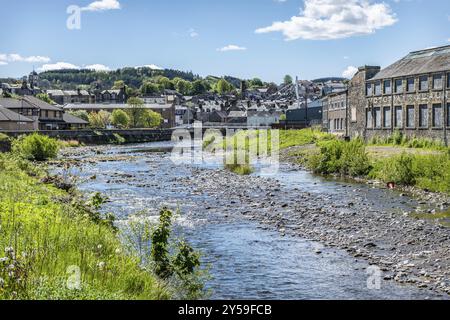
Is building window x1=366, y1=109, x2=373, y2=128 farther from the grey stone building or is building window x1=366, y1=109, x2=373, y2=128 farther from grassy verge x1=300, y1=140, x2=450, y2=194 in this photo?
grassy verge x1=300, y1=140, x2=450, y2=194

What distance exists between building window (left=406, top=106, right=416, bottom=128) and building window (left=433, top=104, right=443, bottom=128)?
287 cm

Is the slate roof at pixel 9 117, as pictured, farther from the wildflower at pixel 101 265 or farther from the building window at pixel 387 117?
the wildflower at pixel 101 265

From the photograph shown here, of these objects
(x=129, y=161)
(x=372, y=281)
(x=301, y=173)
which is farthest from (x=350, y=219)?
(x=129, y=161)

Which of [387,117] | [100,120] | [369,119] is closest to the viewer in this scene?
[387,117]

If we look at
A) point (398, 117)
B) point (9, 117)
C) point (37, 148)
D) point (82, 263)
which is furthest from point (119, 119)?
point (82, 263)

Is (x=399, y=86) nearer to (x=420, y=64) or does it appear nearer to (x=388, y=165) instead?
(x=420, y=64)

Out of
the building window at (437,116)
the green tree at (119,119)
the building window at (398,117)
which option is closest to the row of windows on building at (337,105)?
the building window at (398,117)

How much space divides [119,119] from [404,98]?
106 m

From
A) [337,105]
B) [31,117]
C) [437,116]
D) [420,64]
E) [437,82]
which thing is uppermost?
[420,64]

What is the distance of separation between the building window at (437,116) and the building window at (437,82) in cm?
163

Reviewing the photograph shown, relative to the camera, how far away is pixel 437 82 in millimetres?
47344
